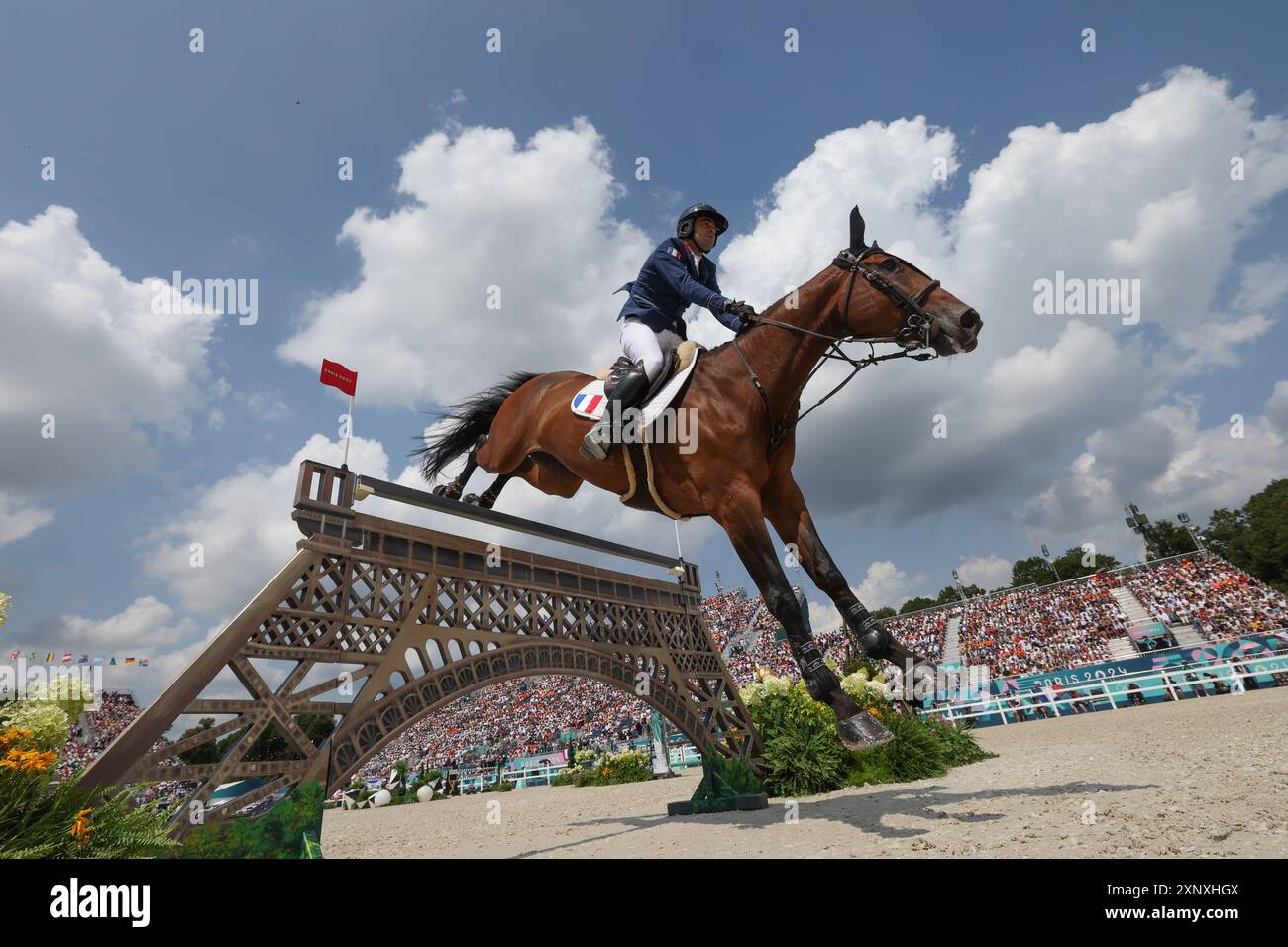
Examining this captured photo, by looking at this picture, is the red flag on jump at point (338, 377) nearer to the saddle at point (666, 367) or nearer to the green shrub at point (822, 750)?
the saddle at point (666, 367)

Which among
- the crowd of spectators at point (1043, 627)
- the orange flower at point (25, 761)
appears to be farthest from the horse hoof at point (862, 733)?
the crowd of spectators at point (1043, 627)

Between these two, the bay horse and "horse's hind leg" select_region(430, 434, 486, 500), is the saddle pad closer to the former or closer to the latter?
the bay horse

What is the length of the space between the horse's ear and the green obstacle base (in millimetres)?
5444

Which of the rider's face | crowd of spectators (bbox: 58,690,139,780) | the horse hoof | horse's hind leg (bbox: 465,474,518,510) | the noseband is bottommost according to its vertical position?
crowd of spectators (bbox: 58,690,139,780)

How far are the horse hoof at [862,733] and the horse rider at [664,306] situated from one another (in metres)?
2.12

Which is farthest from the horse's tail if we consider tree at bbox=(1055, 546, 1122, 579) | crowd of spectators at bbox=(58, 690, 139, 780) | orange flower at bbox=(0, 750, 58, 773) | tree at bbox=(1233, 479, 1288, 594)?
tree at bbox=(1055, 546, 1122, 579)

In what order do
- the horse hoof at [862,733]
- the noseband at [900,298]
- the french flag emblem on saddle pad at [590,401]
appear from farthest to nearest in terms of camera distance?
the french flag emblem on saddle pad at [590,401] → the noseband at [900,298] → the horse hoof at [862,733]

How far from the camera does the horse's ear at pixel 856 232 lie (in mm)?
4137

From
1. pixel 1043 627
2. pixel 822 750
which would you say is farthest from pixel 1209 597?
pixel 822 750

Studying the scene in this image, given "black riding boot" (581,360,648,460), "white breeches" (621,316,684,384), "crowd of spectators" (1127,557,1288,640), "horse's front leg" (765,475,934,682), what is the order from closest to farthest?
"horse's front leg" (765,475,934,682)
"black riding boot" (581,360,648,460)
"white breeches" (621,316,684,384)
"crowd of spectators" (1127,557,1288,640)

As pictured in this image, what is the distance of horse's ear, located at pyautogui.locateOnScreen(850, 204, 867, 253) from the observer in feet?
13.6

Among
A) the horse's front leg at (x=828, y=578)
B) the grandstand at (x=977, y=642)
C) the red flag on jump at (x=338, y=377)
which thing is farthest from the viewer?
the grandstand at (x=977, y=642)

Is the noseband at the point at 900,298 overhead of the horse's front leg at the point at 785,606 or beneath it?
overhead
